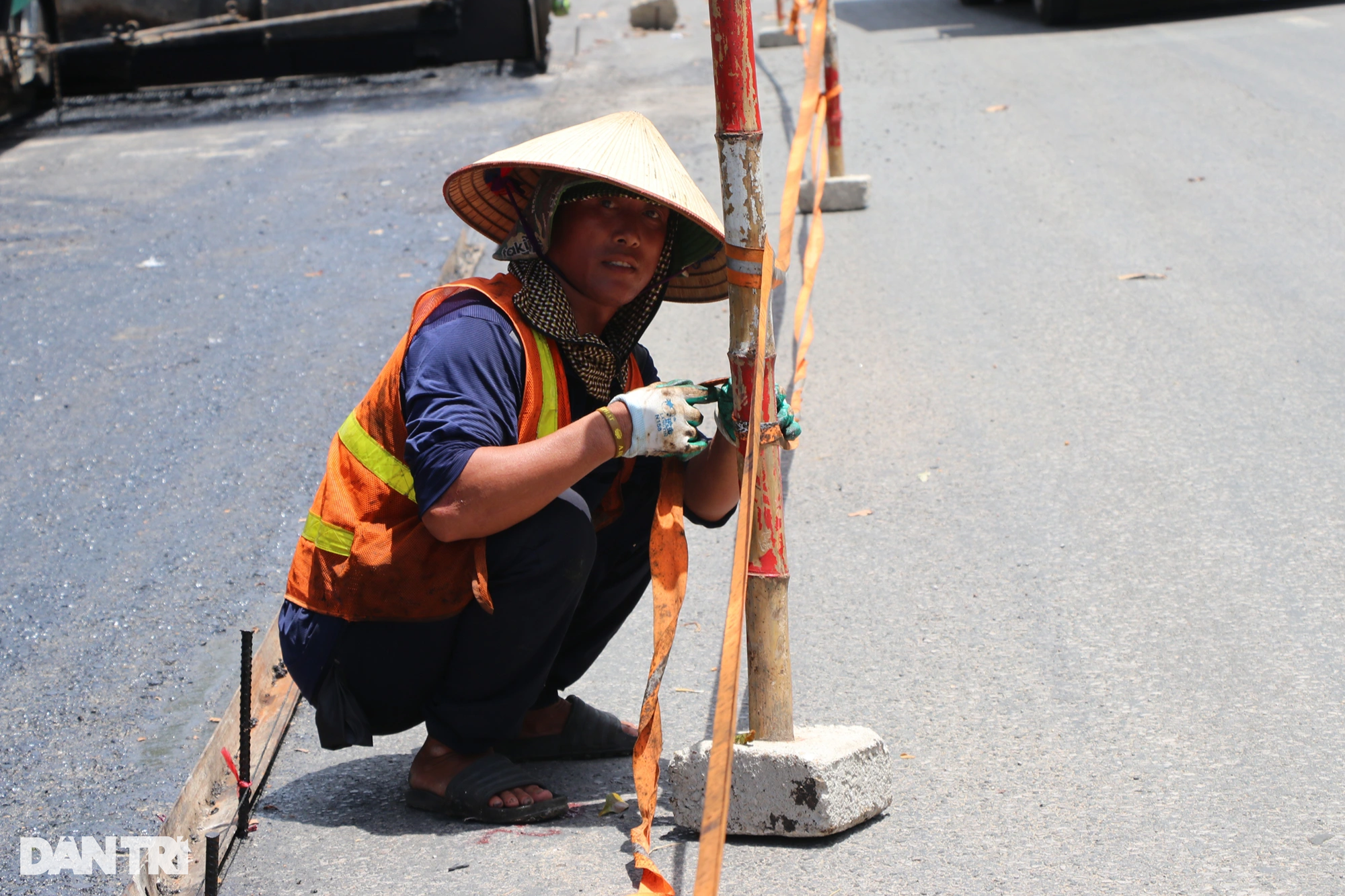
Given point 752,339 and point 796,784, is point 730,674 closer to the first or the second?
point 796,784

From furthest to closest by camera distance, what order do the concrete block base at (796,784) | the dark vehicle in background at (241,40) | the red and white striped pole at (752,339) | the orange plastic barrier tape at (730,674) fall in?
the dark vehicle in background at (241,40) → the concrete block base at (796,784) → the red and white striped pole at (752,339) → the orange plastic barrier tape at (730,674)

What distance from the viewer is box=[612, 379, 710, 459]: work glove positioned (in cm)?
228

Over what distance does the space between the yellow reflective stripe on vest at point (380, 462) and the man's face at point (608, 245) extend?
51 centimetres

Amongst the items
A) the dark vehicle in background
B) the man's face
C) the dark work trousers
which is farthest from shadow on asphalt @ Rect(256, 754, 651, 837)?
the dark vehicle in background

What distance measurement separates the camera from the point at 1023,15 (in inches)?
536

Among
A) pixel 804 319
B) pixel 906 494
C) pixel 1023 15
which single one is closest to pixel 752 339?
pixel 906 494

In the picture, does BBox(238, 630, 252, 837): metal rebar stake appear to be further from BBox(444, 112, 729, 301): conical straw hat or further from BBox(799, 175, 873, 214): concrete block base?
BBox(799, 175, 873, 214): concrete block base

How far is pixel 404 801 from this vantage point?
8.90 feet

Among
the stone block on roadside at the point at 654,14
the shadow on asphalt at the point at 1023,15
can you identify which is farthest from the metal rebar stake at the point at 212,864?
the stone block on roadside at the point at 654,14

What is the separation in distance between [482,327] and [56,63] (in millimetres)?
10725

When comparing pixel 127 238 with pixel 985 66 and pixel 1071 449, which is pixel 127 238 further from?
pixel 985 66

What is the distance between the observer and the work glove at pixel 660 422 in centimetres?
228

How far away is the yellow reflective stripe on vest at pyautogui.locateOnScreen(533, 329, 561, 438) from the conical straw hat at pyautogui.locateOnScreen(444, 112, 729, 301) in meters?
0.34

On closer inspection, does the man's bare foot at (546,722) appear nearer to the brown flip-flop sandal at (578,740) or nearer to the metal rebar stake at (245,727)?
the brown flip-flop sandal at (578,740)
